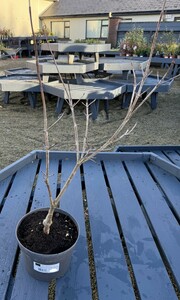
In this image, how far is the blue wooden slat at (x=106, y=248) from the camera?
42.1 inches

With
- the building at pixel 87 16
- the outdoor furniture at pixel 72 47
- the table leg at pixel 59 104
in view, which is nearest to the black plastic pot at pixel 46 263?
the table leg at pixel 59 104

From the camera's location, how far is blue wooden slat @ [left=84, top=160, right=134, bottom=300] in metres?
1.07

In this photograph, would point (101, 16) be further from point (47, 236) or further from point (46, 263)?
point (46, 263)

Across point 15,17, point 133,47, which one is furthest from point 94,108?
point 15,17

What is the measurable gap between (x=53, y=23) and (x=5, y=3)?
4.00 metres

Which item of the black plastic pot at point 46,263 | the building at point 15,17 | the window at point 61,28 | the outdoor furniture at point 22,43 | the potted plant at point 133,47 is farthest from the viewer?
the window at point 61,28

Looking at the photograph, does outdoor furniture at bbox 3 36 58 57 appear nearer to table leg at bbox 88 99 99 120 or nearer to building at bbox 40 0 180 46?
building at bbox 40 0 180 46

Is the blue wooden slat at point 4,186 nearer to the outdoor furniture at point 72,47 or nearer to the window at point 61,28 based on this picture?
the outdoor furniture at point 72,47

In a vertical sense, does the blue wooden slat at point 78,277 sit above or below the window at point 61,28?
below

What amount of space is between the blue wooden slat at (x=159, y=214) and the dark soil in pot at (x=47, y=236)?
50 cm

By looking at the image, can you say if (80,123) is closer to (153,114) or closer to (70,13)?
(153,114)

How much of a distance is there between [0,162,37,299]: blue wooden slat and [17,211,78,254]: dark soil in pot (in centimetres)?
19

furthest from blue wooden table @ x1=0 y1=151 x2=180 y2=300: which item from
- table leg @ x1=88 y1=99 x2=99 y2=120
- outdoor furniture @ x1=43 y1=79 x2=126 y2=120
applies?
table leg @ x1=88 y1=99 x2=99 y2=120

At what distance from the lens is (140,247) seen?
128cm
